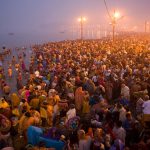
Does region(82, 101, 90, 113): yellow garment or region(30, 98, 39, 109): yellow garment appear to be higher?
region(30, 98, 39, 109): yellow garment

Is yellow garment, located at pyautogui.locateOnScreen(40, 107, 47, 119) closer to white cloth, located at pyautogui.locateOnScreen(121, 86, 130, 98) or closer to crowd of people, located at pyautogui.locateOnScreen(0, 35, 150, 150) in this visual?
crowd of people, located at pyautogui.locateOnScreen(0, 35, 150, 150)

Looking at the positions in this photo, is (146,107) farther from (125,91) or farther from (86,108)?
(125,91)

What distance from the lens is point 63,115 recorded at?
41.6 feet

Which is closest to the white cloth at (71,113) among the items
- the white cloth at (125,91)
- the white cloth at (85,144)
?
the white cloth at (85,144)

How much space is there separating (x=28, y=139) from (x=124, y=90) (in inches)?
219

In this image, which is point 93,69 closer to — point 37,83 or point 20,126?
point 37,83

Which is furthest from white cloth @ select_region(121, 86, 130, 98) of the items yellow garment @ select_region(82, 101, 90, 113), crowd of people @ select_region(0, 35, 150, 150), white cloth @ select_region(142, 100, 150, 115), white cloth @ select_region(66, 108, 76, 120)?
white cloth @ select_region(66, 108, 76, 120)

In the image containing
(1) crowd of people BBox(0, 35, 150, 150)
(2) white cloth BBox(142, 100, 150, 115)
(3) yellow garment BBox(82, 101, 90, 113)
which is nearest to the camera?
(1) crowd of people BBox(0, 35, 150, 150)

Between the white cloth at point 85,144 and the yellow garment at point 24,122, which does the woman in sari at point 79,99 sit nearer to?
the yellow garment at point 24,122

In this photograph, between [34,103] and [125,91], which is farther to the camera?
[125,91]

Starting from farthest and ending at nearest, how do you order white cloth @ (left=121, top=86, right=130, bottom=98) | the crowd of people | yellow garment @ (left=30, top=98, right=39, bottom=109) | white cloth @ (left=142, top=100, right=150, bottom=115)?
white cloth @ (left=121, top=86, right=130, bottom=98), yellow garment @ (left=30, top=98, right=39, bottom=109), white cloth @ (left=142, top=100, right=150, bottom=115), the crowd of people

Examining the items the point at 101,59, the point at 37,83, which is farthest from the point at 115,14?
the point at 37,83

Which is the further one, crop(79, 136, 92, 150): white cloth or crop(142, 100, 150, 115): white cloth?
crop(142, 100, 150, 115): white cloth

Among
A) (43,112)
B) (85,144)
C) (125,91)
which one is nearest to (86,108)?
(43,112)
